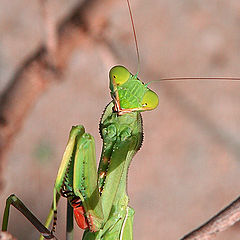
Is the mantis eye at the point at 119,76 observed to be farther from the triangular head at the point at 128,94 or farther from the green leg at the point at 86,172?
the green leg at the point at 86,172

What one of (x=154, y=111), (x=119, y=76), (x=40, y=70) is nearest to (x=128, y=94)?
(x=119, y=76)

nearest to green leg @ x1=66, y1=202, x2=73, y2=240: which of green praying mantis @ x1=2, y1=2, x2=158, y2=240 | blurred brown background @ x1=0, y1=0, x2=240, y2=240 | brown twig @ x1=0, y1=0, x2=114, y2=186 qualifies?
green praying mantis @ x1=2, y1=2, x2=158, y2=240

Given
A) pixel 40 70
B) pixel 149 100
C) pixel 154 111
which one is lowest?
pixel 149 100

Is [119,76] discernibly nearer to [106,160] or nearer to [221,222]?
[106,160]

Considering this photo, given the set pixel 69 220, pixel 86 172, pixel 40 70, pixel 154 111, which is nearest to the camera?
pixel 86 172

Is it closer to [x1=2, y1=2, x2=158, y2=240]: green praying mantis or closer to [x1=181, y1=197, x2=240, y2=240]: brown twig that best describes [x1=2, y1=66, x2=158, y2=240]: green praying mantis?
[x1=2, y1=2, x2=158, y2=240]: green praying mantis

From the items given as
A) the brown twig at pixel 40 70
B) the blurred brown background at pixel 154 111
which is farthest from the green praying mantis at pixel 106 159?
the blurred brown background at pixel 154 111
